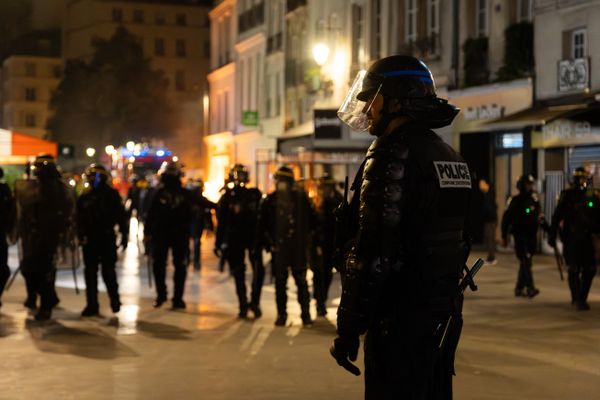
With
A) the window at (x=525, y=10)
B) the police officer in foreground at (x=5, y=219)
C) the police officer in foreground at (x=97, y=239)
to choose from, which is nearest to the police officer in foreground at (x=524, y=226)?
the police officer in foreground at (x=97, y=239)

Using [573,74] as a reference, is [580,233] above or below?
below

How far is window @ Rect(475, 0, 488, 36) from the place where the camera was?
3067 cm

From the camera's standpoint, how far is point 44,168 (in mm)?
14164

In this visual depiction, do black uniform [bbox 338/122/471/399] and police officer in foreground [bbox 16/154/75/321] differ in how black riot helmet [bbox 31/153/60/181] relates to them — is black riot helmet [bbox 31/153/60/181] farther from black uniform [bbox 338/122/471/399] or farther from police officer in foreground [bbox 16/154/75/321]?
black uniform [bbox 338/122/471/399]

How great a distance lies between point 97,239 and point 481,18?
1847 centimetres

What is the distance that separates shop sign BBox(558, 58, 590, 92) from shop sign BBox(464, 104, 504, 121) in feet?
8.03

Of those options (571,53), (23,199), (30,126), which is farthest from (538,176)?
(30,126)

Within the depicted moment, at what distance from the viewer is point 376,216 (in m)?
5.07

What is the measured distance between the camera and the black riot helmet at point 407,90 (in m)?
5.42

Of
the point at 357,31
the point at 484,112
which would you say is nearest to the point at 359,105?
the point at 484,112

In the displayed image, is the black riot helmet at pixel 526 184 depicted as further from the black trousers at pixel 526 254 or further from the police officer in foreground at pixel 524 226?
the black trousers at pixel 526 254

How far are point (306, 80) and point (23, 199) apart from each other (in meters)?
31.3

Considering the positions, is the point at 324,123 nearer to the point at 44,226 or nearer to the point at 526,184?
the point at 526,184

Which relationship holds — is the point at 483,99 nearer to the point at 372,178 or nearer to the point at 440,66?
the point at 440,66
